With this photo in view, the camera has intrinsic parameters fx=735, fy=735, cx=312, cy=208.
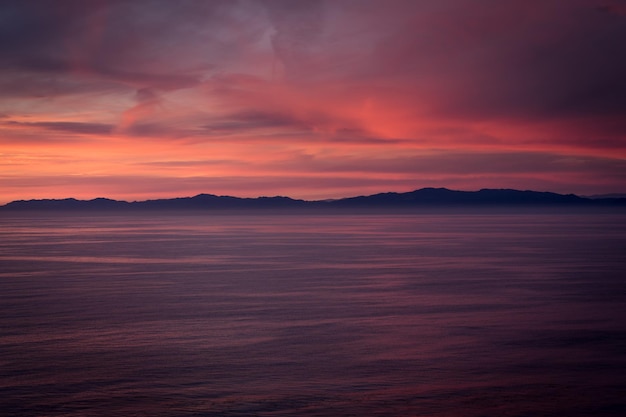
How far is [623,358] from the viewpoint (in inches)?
639

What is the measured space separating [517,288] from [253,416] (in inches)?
729

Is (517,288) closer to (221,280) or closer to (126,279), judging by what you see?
(221,280)

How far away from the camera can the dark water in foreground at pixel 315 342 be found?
1325 cm

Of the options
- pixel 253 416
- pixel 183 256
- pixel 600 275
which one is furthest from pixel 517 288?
pixel 183 256

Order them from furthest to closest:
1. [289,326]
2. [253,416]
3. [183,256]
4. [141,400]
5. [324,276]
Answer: [183,256] < [324,276] < [289,326] < [141,400] < [253,416]

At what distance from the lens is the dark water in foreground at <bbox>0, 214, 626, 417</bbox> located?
13.2 metres

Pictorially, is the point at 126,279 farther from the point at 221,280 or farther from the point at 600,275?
the point at 600,275

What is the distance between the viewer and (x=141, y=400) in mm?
13188

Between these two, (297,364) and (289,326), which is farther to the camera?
(289,326)

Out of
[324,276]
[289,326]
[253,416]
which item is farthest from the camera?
[324,276]

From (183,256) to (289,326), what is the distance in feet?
89.7

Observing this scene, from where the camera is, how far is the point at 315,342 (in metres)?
18.2

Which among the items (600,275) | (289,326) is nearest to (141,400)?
(289,326)

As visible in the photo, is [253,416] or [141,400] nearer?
[253,416]
